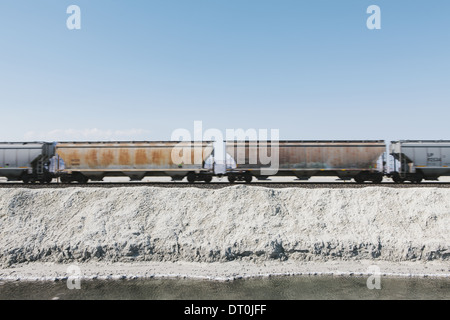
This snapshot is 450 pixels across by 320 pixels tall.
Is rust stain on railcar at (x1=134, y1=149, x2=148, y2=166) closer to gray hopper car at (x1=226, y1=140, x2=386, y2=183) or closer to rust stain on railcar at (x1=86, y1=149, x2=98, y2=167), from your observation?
rust stain on railcar at (x1=86, y1=149, x2=98, y2=167)

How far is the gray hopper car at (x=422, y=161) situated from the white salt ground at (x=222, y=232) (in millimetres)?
8333

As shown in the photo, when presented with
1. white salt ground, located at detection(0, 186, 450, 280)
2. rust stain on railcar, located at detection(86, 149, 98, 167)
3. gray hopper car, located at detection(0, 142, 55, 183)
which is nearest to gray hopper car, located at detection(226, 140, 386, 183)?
white salt ground, located at detection(0, 186, 450, 280)

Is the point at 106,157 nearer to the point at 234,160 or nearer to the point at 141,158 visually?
the point at 141,158

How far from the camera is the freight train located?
20.0 meters

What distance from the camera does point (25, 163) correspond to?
2053 cm

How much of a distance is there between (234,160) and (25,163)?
1609 cm

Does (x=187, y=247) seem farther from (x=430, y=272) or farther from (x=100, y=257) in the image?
(x=430, y=272)

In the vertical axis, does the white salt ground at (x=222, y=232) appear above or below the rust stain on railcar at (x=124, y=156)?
below

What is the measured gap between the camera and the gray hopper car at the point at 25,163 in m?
20.5

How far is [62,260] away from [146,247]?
11.0ft

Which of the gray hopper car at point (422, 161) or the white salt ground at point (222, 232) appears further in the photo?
the gray hopper car at point (422, 161)

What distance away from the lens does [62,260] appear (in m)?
10.6

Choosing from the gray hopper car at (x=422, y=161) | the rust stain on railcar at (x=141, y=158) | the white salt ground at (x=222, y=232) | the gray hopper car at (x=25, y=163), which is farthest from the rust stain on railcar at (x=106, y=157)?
the gray hopper car at (x=422, y=161)

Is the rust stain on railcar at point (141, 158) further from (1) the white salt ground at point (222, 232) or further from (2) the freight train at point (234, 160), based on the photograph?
(1) the white salt ground at point (222, 232)
